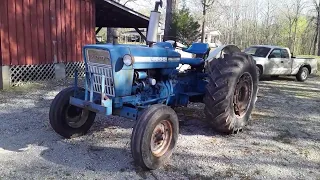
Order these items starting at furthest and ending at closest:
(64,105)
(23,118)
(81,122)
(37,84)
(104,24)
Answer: (104,24) < (37,84) < (23,118) < (81,122) < (64,105)

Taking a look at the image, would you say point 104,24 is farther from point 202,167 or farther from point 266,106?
point 202,167

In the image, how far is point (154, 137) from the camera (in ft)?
12.9

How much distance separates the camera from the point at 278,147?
4828 millimetres

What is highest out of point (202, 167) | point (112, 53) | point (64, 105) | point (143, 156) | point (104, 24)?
point (104, 24)

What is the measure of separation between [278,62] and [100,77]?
402 inches

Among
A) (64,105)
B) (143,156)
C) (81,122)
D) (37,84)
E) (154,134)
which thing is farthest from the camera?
(37,84)

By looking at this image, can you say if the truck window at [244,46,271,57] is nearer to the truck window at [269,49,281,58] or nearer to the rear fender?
the truck window at [269,49,281,58]

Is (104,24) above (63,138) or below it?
above

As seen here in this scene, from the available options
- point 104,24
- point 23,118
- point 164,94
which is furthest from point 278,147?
point 104,24

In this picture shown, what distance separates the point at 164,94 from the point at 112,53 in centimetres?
125

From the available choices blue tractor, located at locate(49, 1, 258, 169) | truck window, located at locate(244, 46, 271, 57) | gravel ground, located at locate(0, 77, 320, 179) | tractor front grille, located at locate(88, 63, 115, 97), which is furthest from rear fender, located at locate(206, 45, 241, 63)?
truck window, located at locate(244, 46, 271, 57)

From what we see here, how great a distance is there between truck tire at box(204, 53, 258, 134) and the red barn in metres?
6.76

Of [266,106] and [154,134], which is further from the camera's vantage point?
[266,106]

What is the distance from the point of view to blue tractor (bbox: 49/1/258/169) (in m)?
3.92
